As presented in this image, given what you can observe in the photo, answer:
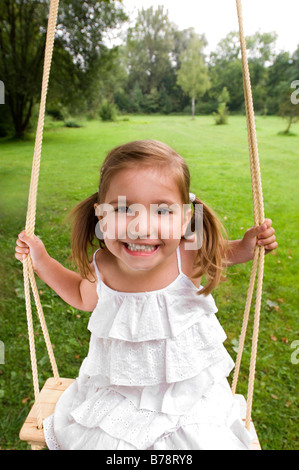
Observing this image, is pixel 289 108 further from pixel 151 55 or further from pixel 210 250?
pixel 210 250

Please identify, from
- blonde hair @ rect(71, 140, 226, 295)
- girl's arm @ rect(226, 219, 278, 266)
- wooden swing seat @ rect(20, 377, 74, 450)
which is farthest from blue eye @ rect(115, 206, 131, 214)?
wooden swing seat @ rect(20, 377, 74, 450)

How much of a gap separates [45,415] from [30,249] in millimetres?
597

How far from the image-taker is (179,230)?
1.12 m

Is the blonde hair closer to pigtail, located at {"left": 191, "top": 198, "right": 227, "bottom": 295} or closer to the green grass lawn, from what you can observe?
pigtail, located at {"left": 191, "top": 198, "right": 227, "bottom": 295}

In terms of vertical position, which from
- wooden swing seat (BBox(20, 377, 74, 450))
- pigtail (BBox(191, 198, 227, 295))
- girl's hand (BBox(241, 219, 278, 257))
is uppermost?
girl's hand (BBox(241, 219, 278, 257))

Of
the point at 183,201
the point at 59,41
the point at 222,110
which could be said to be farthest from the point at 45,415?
the point at 222,110

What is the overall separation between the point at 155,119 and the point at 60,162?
1.91m

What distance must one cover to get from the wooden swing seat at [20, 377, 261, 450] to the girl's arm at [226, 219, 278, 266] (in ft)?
1.78

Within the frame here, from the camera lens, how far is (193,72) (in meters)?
5.18

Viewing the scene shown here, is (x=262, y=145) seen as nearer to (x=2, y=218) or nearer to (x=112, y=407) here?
(x=2, y=218)

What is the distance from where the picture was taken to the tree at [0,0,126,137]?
15.4 feet

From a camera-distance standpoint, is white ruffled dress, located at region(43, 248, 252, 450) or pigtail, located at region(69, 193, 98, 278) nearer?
white ruffled dress, located at region(43, 248, 252, 450)

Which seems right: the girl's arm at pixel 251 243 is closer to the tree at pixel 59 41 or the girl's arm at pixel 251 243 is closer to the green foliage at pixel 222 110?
the tree at pixel 59 41
